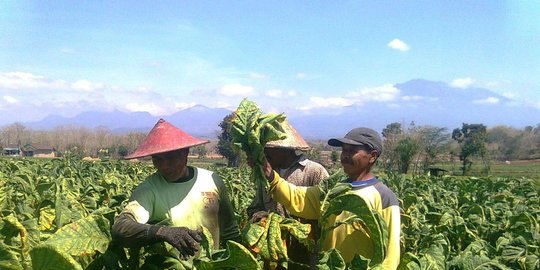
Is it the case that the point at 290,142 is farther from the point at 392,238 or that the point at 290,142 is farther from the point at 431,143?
the point at 431,143

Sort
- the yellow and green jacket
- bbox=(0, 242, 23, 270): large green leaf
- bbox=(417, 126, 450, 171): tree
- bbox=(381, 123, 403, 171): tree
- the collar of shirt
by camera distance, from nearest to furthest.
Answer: bbox=(0, 242, 23, 270): large green leaf, the yellow and green jacket, the collar of shirt, bbox=(381, 123, 403, 171): tree, bbox=(417, 126, 450, 171): tree

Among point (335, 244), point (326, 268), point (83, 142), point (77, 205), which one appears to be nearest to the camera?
point (326, 268)

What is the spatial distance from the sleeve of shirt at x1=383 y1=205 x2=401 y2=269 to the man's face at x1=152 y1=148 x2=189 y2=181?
1120 mm

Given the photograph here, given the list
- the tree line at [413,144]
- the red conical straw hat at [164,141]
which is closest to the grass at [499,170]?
the tree line at [413,144]

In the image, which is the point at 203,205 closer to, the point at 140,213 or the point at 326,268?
the point at 140,213

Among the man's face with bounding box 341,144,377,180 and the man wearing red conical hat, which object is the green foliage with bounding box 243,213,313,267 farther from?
the man's face with bounding box 341,144,377,180

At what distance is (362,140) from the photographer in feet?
9.95

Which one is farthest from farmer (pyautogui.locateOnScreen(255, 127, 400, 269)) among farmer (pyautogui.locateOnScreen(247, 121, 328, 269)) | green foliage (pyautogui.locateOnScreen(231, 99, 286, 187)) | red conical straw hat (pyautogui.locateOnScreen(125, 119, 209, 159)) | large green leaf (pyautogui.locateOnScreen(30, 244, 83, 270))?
large green leaf (pyautogui.locateOnScreen(30, 244, 83, 270))

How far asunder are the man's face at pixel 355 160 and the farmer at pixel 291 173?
35 cm

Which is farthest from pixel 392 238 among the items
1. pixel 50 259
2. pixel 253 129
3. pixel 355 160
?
pixel 50 259

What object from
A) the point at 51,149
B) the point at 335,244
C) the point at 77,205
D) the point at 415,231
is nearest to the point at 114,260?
the point at 335,244

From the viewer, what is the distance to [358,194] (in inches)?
106

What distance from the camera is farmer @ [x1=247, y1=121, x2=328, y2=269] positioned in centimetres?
282

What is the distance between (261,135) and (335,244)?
2.85 feet
